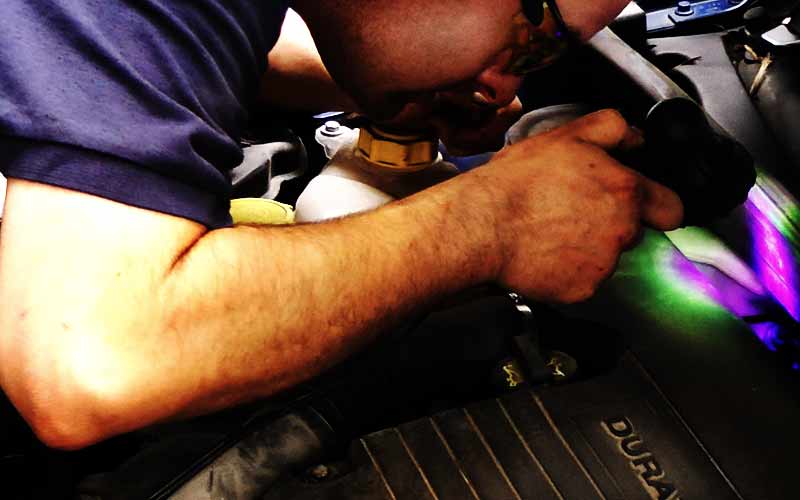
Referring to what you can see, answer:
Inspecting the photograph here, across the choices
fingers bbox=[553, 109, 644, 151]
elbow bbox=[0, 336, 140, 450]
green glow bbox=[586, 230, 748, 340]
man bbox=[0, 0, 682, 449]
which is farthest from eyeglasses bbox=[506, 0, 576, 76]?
elbow bbox=[0, 336, 140, 450]

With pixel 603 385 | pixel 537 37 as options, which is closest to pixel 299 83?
pixel 537 37

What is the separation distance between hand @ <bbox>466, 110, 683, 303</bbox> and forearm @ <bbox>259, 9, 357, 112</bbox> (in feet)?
A: 1.69

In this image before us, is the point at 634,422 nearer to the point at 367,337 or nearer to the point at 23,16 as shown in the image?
the point at 367,337

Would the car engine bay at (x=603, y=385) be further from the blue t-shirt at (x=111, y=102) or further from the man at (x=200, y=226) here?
the blue t-shirt at (x=111, y=102)

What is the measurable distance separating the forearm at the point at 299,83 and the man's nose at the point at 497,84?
1.10 ft

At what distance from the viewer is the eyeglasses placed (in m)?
0.88

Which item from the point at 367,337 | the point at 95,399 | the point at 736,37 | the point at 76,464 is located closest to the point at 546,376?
the point at 367,337

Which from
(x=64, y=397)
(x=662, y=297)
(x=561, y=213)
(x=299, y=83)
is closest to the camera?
(x=64, y=397)

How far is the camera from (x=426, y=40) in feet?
3.00

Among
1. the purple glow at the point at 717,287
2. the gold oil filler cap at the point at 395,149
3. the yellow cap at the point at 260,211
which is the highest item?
the gold oil filler cap at the point at 395,149

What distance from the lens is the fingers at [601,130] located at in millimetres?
853

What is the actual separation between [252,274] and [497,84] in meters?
0.47

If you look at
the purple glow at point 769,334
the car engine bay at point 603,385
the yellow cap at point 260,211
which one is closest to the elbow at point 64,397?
the car engine bay at point 603,385

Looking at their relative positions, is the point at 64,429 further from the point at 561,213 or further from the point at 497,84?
the point at 497,84
